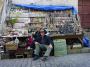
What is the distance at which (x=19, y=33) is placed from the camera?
47.9 feet

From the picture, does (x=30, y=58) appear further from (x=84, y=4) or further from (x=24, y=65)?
(x=84, y=4)

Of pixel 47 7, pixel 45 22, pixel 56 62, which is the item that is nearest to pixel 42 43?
pixel 56 62

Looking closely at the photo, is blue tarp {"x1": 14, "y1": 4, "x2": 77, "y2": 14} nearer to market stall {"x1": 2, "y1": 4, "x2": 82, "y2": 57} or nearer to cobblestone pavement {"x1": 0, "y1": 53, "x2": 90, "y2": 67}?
market stall {"x1": 2, "y1": 4, "x2": 82, "y2": 57}

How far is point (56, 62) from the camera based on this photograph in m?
13.0

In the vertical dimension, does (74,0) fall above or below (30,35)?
above

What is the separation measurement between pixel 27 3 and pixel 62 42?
2.50m

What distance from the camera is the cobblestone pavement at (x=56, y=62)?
12.6 metres

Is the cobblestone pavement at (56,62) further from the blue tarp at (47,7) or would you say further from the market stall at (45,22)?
the blue tarp at (47,7)

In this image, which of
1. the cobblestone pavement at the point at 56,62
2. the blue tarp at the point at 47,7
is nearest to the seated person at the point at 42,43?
the cobblestone pavement at the point at 56,62

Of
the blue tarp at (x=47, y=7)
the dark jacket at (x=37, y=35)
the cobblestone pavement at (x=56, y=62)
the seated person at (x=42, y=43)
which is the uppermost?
the blue tarp at (x=47, y=7)

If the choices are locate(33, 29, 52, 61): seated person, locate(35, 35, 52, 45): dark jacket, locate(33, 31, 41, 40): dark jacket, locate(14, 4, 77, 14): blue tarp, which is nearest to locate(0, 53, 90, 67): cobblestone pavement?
locate(33, 29, 52, 61): seated person

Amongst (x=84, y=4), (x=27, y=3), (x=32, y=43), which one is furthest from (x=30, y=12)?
(x=84, y=4)

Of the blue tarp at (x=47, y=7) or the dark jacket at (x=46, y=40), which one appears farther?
the blue tarp at (x=47, y=7)

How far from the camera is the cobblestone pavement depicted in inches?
497
